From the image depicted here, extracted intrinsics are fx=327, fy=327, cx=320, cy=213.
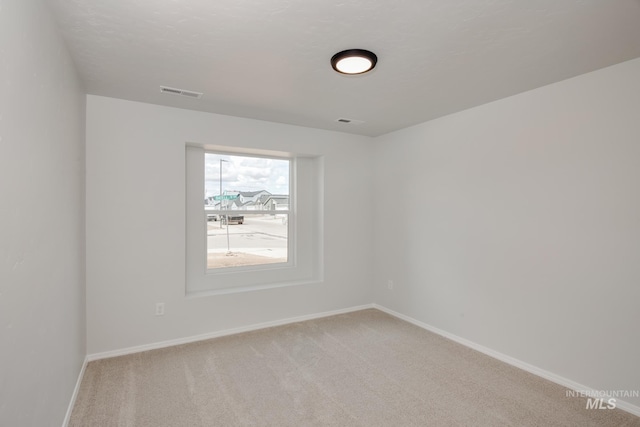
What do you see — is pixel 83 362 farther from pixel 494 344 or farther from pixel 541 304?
pixel 541 304

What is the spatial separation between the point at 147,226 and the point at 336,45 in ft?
8.03

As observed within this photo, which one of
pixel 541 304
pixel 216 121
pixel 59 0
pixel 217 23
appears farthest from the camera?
pixel 216 121

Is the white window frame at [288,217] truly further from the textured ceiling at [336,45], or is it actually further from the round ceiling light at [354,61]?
the round ceiling light at [354,61]

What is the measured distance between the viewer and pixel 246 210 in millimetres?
4082

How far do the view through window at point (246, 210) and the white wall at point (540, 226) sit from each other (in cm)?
171

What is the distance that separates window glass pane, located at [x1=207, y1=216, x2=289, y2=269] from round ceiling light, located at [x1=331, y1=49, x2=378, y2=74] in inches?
90.6

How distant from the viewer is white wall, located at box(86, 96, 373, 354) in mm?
3012

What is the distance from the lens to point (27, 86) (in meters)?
1.43

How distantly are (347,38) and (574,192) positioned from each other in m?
2.13

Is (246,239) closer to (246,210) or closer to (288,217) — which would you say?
(246,210)

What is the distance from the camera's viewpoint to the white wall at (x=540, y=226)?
2336 mm

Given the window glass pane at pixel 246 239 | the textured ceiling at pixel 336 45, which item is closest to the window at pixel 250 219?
the window glass pane at pixel 246 239

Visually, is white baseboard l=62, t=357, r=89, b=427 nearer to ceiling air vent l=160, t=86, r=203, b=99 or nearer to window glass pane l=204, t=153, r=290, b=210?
window glass pane l=204, t=153, r=290, b=210

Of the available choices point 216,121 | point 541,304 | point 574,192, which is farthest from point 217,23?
point 541,304
